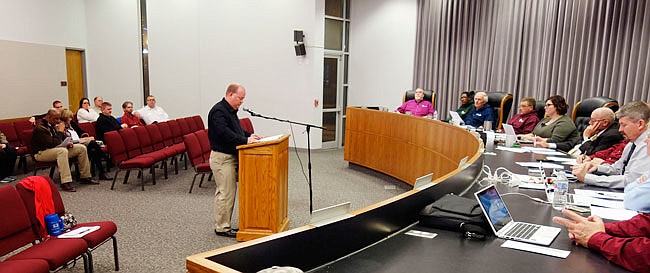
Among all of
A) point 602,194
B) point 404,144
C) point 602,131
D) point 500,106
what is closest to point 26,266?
point 602,194

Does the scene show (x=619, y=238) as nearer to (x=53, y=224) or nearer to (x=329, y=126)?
(x=53, y=224)

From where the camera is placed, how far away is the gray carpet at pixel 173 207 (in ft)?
12.0

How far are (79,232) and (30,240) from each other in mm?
298

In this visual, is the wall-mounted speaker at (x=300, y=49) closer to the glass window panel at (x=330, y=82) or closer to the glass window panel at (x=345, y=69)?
the glass window panel at (x=330, y=82)

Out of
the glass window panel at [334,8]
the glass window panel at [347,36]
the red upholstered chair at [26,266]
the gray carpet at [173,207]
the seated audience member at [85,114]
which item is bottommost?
the gray carpet at [173,207]

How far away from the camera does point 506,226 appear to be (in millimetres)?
2150

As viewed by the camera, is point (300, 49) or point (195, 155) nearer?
point (195, 155)

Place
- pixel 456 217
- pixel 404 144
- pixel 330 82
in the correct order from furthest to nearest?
pixel 330 82 < pixel 404 144 < pixel 456 217

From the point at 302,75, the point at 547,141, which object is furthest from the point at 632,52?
the point at 302,75

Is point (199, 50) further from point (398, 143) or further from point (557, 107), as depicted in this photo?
point (557, 107)

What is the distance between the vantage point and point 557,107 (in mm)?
5148

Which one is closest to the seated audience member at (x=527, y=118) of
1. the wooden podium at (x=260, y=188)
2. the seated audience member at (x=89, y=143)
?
the wooden podium at (x=260, y=188)

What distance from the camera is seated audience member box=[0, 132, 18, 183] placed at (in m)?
6.10

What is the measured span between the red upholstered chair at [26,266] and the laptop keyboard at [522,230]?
2.59m
